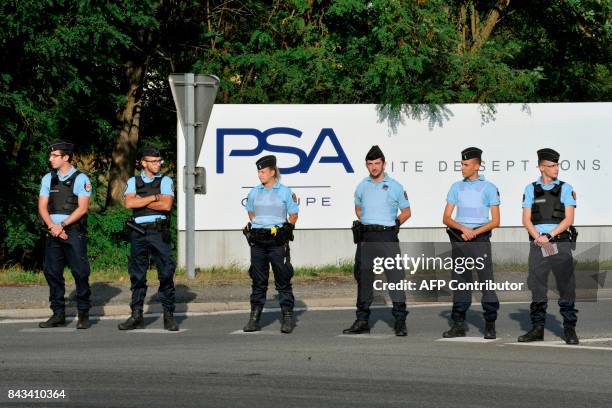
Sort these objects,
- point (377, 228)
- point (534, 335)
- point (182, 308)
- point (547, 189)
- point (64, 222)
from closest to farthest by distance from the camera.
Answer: point (547, 189), point (534, 335), point (377, 228), point (64, 222), point (182, 308)

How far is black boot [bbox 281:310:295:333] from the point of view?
12.4 m

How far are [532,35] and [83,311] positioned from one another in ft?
44.9

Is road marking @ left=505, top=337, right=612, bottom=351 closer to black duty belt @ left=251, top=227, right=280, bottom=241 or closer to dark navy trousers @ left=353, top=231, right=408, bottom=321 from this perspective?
dark navy trousers @ left=353, top=231, right=408, bottom=321

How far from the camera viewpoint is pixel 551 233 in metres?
11.4

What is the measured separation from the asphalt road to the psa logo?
18.9ft

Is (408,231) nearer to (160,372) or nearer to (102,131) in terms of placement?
(102,131)

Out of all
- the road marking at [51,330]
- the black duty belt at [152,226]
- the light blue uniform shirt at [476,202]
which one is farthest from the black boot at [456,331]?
the road marking at [51,330]

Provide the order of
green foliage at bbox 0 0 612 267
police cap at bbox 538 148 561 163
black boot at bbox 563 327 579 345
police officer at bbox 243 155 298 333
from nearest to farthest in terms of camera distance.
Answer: police cap at bbox 538 148 561 163
black boot at bbox 563 327 579 345
police officer at bbox 243 155 298 333
green foliage at bbox 0 0 612 267

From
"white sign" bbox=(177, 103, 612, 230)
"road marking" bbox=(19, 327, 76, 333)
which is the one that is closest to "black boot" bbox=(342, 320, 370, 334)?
"road marking" bbox=(19, 327, 76, 333)

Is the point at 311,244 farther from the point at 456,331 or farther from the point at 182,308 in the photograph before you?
the point at 456,331

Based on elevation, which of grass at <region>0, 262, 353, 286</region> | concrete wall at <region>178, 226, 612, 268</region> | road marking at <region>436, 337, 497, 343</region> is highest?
concrete wall at <region>178, 226, 612, 268</region>

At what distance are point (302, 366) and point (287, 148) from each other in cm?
888

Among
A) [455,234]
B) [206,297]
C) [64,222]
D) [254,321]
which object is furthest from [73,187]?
[455,234]

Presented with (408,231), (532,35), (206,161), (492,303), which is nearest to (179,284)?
(206,161)
